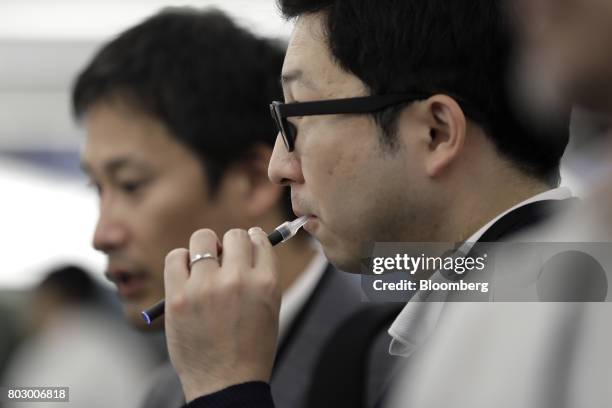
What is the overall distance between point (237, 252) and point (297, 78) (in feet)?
0.83

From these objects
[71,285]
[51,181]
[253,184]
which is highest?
[253,184]

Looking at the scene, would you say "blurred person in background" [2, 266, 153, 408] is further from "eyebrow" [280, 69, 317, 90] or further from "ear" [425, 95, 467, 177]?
"ear" [425, 95, 467, 177]

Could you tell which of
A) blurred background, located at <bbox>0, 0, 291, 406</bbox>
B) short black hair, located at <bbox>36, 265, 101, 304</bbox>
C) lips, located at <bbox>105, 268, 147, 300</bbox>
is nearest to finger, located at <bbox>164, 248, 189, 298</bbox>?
blurred background, located at <bbox>0, 0, 291, 406</bbox>

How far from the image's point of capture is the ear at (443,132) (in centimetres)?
113

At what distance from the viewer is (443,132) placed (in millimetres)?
1144

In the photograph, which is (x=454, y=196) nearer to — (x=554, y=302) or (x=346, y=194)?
(x=346, y=194)

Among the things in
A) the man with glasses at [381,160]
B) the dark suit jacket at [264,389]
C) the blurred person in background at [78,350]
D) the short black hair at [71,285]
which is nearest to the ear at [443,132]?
the man with glasses at [381,160]

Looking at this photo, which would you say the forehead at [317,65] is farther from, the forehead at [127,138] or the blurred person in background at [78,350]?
the blurred person in background at [78,350]

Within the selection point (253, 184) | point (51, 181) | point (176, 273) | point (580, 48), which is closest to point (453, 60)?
point (176, 273)

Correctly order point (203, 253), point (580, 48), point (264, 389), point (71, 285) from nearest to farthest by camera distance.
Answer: point (580, 48)
point (264, 389)
point (203, 253)
point (71, 285)

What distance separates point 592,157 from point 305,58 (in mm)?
654

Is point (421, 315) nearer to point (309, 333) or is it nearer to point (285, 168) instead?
point (285, 168)

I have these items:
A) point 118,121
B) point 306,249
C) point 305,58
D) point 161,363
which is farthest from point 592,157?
point 161,363

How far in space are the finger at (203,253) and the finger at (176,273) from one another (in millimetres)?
11
